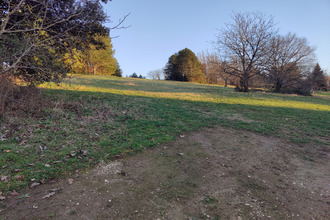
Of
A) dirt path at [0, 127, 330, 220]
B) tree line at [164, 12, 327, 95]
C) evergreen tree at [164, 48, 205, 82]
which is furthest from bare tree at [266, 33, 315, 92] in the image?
dirt path at [0, 127, 330, 220]

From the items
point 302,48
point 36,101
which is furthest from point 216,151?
point 302,48

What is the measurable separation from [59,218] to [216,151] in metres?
3.26

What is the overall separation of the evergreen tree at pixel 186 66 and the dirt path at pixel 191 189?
128 ft

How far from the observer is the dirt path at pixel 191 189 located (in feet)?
7.60

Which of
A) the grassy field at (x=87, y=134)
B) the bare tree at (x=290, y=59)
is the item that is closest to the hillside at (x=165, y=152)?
the grassy field at (x=87, y=134)

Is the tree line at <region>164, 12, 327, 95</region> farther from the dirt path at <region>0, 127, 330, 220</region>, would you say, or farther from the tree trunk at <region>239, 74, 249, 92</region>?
the dirt path at <region>0, 127, 330, 220</region>

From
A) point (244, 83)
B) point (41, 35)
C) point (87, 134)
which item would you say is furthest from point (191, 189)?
point (244, 83)

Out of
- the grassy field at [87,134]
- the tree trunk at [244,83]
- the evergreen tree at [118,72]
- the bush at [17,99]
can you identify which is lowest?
the grassy field at [87,134]

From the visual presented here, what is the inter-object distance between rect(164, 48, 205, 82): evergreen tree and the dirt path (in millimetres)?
38979

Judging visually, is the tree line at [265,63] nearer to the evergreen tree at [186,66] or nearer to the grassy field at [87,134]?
the evergreen tree at [186,66]

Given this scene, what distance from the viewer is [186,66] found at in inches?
1650

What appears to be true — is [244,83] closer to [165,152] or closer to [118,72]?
[165,152]

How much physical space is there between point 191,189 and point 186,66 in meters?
40.9

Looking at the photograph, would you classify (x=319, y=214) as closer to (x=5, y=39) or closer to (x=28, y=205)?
(x=28, y=205)
